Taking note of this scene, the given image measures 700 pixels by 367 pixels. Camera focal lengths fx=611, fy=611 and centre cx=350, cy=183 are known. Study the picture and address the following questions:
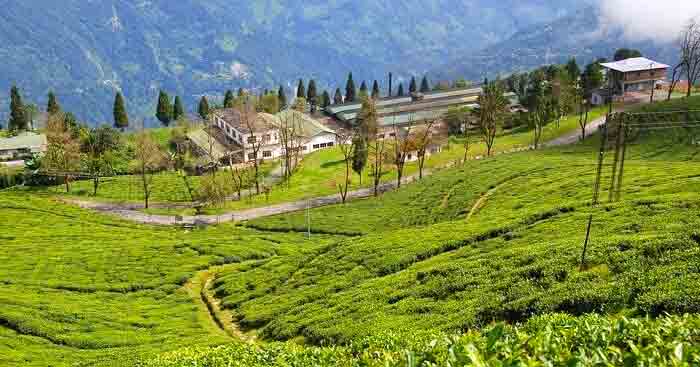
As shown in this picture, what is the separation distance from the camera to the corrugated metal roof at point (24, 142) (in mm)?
136750

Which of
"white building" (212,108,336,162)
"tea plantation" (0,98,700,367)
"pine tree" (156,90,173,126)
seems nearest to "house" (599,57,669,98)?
"tea plantation" (0,98,700,367)

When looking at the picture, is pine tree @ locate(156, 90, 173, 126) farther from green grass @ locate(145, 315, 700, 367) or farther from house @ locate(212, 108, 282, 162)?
green grass @ locate(145, 315, 700, 367)

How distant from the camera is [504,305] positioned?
2922cm

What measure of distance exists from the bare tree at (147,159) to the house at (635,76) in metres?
98.9

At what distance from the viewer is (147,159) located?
375ft

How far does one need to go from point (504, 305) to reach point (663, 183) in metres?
28.6

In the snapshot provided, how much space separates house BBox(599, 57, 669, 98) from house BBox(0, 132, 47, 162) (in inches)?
5085

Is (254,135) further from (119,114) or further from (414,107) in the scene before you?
(414,107)

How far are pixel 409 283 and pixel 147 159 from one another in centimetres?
8732

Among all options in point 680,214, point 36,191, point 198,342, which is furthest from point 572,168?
point 36,191

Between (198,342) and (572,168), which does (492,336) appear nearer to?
(198,342)

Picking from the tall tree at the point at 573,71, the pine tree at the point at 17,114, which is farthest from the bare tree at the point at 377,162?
the pine tree at the point at 17,114

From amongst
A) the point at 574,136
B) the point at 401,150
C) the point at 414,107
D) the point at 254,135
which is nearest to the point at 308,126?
the point at 254,135

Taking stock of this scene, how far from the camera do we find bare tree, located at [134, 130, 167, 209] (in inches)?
4122
